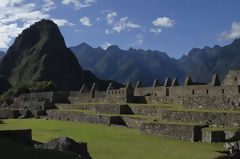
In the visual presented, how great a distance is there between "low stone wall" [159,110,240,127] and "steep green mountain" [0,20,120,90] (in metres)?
116

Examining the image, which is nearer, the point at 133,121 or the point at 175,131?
the point at 175,131

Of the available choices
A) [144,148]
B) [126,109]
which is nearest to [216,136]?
[144,148]

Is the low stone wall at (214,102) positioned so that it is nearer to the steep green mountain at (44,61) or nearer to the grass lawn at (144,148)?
the grass lawn at (144,148)

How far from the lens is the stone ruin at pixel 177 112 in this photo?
17906mm

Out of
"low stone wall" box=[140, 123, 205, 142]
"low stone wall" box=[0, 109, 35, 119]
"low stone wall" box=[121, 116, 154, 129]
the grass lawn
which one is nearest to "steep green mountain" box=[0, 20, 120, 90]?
"low stone wall" box=[0, 109, 35, 119]

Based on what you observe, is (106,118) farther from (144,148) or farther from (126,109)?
(144,148)

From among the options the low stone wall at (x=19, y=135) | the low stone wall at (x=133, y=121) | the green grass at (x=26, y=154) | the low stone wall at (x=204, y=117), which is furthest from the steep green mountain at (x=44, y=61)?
the green grass at (x=26, y=154)

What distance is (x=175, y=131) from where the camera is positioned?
1870 centimetres

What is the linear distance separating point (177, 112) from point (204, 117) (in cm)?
214

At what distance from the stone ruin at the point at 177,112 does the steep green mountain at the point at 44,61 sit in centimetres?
10174

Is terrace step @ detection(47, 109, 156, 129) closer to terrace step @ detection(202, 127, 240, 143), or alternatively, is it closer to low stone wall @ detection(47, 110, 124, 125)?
low stone wall @ detection(47, 110, 124, 125)

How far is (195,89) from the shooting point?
28.2m

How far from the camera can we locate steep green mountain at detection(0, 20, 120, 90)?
15062 centimetres

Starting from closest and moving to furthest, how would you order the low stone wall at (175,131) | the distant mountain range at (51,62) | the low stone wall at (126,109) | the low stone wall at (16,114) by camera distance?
1. the low stone wall at (175,131)
2. the low stone wall at (126,109)
3. the low stone wall at (16,114)
4. the distant mountain range at (51,62)
